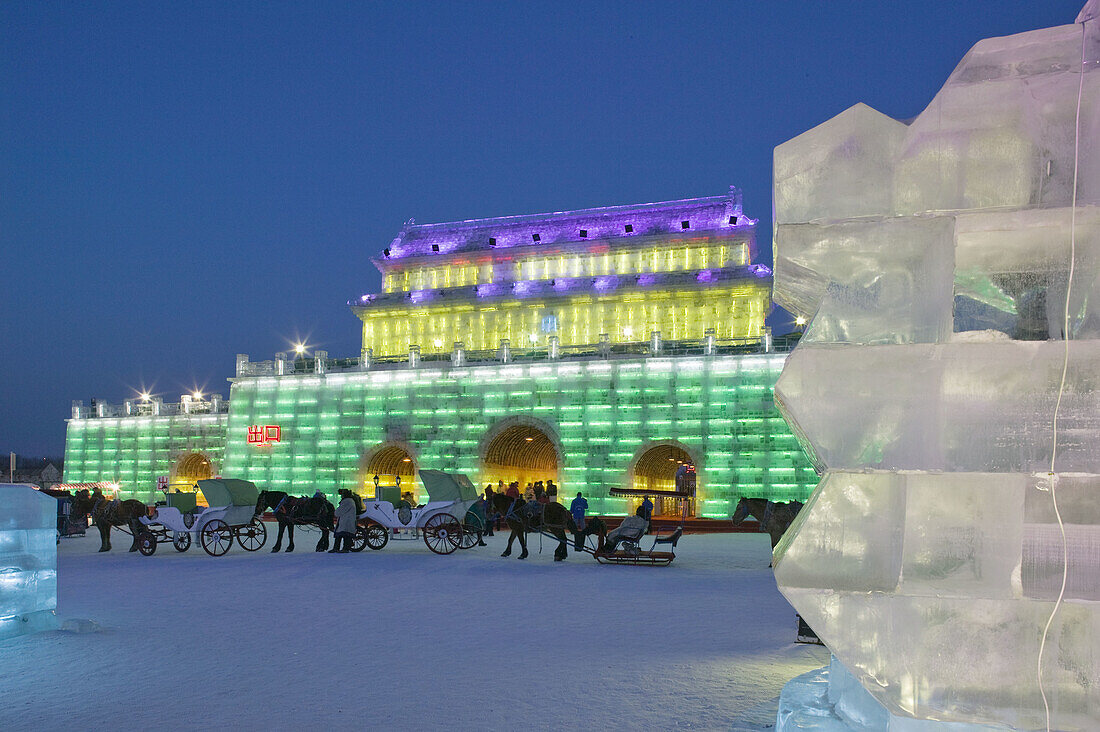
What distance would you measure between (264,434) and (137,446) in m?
9.94

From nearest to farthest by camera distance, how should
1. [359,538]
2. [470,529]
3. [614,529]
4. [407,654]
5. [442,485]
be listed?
[407,654], [442,485], [359,538], [470,529], [614,529]

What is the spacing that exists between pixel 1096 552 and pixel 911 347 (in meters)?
0.79

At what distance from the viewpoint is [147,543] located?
1554 cm

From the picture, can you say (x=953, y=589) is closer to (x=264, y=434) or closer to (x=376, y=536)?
(x=376, y=536)

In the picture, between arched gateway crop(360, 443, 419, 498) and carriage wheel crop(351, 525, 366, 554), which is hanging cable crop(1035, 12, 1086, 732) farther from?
arched gateway crop(360, 443, 419, 498)

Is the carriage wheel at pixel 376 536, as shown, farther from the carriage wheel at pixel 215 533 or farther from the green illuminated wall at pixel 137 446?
the green illuminated wall at pixel 137 446

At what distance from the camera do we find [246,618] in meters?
8.34

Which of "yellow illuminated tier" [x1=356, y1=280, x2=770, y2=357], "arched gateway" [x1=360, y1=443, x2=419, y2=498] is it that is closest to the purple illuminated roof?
"yellow illuminated tier" [x1=356, y1=280, x2=770, y2=357]

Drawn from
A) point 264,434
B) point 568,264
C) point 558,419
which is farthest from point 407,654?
point 568,264

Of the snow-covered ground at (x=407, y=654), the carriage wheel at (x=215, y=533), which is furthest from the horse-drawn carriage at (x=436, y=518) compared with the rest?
the snow-covered ground at (x=407, y=654)

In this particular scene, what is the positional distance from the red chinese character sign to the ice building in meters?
0.08

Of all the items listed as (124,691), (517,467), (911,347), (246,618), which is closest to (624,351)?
(517,467)

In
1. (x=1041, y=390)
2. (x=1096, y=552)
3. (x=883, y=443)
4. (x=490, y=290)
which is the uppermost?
(x=490, y=290)

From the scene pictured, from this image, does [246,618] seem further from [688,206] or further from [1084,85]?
[688,206]
